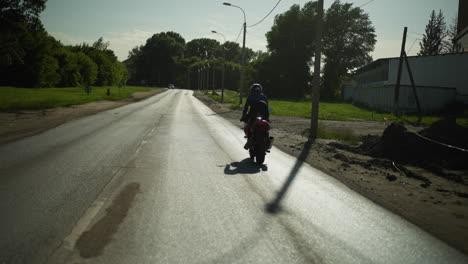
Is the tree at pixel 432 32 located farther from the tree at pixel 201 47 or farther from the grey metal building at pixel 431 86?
the tree at pixel 201 47

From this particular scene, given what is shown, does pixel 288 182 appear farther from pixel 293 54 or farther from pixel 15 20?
pixel 293 54

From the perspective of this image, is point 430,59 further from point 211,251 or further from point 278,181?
point 211,251

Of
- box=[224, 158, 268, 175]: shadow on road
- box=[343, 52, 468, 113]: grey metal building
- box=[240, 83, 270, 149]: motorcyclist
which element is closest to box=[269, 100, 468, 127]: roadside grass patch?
box=[343, 52, 468, 113]: grey metal building

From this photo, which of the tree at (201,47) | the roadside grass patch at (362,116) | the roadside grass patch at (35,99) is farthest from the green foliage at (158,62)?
the roadside grass patch at (362,116)

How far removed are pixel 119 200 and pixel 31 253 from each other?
76.5 inches

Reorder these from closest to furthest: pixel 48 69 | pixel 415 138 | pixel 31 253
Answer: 1. pixel 31 253
2. pixel 415 138
3. pixel 48 69

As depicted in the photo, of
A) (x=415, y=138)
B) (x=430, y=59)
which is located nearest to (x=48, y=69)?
(x=430, y=59)

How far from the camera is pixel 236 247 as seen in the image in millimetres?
3781

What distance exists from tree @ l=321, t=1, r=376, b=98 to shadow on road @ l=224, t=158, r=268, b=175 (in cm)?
6845

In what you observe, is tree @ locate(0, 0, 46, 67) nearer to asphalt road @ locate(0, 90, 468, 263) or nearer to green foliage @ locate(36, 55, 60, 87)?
green foliage @ locate(36, 55, 60, 87)

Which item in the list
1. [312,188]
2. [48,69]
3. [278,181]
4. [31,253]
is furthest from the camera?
[48,69]

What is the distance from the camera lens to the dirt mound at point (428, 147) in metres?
9.25

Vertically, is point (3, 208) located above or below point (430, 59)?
below

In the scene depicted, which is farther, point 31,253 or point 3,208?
point 3,208
